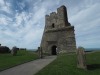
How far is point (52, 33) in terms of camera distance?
126 ft

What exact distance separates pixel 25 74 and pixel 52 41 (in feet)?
86.7

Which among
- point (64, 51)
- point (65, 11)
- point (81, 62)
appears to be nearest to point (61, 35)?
point (64, 51)

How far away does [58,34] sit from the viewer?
37.2m

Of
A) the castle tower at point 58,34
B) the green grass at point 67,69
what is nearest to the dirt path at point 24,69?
the green grass at point 67,69

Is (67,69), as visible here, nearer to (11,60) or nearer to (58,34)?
(11,60)

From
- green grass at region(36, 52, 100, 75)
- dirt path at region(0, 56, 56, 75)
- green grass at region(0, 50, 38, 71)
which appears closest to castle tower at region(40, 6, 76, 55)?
green grass at region(0, 50, 38, 71)

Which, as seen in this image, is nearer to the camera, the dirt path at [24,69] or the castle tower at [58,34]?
the dirt path at [24,69]

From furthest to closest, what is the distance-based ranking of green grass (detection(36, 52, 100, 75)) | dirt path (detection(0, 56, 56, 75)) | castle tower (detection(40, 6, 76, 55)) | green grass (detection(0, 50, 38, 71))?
1. castle tower (detection(40, 6, 76, 55))
2. green grass (detection(0, 50, 38, 71))
3. green grass (detection(36, 52, 100, 75))
4. dirt path (detection(0, 56, 56, 75))

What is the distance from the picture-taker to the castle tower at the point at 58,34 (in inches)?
1380

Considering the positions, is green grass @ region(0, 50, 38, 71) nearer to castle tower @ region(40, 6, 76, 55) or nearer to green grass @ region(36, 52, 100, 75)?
green grass @ region(36, 52, 100, 75)

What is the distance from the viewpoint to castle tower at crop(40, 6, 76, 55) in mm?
35062

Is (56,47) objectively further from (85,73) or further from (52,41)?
(85,73)

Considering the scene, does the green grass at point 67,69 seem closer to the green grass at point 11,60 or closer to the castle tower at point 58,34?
the green grass at point 11,60

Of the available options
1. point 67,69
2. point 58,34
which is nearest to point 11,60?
point 67,69
